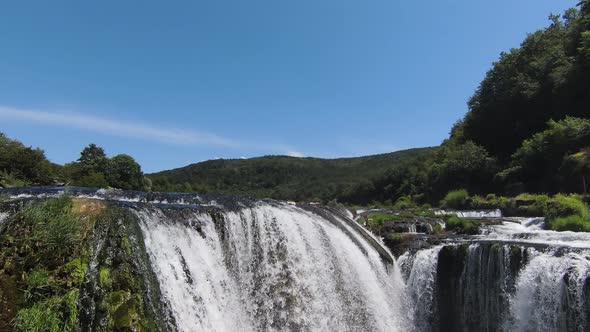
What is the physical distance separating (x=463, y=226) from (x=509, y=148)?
2568 cm

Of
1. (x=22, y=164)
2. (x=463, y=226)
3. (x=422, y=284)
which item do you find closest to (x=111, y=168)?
(x=22, y=164)

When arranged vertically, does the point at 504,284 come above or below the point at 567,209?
below

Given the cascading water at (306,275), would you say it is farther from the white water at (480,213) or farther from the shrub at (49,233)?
the white water at (480,213)

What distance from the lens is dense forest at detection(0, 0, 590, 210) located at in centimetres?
2903

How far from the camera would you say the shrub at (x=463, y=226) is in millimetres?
18438

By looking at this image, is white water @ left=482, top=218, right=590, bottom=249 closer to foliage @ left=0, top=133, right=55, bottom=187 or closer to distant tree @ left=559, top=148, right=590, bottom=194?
distant tree @ left=559, top=148, right=590, bottom=194

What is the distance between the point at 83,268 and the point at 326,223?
32.5 feet

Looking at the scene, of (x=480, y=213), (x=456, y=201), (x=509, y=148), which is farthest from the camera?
(x=509, y=148)

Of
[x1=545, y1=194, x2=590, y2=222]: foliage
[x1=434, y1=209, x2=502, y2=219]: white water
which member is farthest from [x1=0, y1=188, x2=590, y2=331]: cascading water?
[x1=434, y1=209, x2=502, y2=219]: white water

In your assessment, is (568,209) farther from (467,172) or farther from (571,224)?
(467,172)

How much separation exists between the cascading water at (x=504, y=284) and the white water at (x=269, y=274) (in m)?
0.99

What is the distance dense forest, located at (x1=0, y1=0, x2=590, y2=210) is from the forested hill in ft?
116

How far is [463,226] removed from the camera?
62.5 ft

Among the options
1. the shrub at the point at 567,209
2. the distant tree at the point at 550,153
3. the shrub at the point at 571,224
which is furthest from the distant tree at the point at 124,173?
the shrub at the point at 571,224
